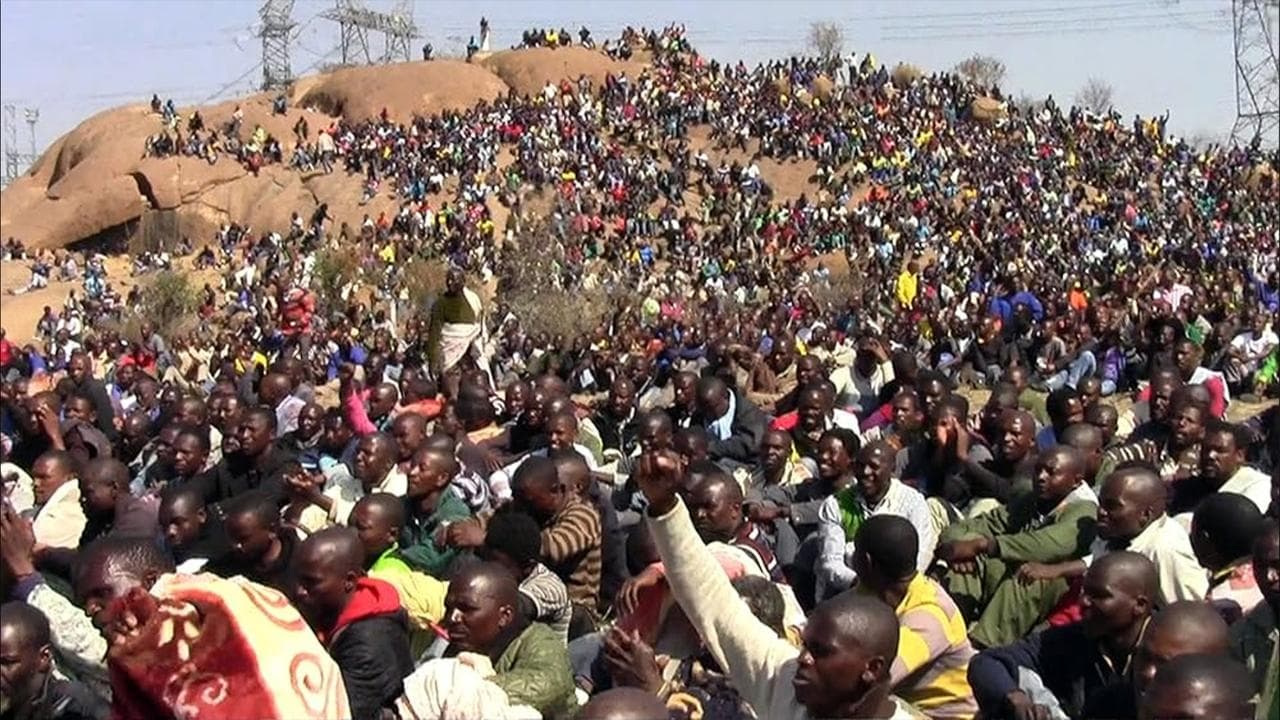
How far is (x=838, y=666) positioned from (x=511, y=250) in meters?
21.2

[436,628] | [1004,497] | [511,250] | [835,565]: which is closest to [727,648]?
[436,628]

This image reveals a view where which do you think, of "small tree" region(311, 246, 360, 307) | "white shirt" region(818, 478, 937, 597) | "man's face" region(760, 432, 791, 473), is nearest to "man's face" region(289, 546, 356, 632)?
"white shirt" region(818, 478, 937, 597)

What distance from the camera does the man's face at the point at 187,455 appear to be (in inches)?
245

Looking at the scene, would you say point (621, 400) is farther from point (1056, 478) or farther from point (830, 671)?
point (830, 671)

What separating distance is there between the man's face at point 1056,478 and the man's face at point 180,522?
10.1ft

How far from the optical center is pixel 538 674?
3301 millimetres

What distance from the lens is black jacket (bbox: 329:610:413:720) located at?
328cm

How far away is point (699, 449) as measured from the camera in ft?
20.1

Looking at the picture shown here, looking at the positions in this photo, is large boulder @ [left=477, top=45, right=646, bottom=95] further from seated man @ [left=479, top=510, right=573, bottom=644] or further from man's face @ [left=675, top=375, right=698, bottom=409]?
seated man @ [left=479, top=510, right=573, bottom=644]

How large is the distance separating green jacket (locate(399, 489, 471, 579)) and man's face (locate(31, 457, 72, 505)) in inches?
60.8

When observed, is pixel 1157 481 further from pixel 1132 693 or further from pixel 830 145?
pixel 830 145

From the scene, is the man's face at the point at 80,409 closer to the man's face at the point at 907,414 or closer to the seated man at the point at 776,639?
the man's face at the point at 907,414

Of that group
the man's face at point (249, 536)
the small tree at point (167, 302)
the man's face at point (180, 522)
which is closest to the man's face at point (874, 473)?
the man's face at point (249, 536)

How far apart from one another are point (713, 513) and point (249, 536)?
4.94ft
